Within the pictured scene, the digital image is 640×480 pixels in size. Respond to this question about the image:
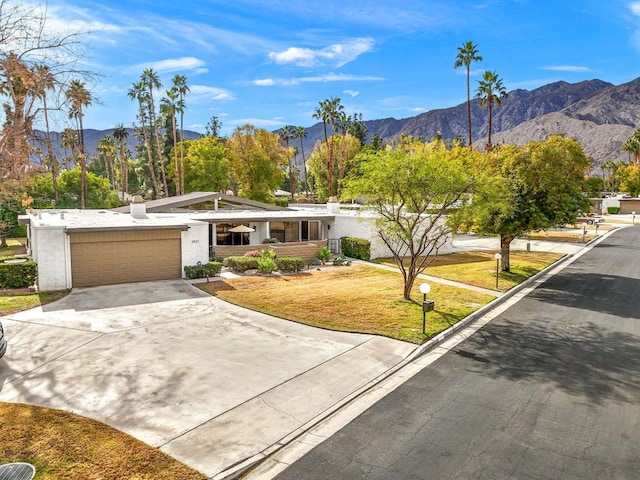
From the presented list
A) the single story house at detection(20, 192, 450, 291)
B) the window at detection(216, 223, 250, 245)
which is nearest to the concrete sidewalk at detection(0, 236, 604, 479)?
the single story house at detection(20, 192, 450, 291)

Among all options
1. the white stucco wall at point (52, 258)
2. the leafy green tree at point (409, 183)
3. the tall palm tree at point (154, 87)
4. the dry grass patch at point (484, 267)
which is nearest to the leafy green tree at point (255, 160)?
the tall palm tree at point (154, 87)

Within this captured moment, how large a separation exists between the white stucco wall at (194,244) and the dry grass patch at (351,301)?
7.35ft

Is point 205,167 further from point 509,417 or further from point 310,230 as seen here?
point 509,417

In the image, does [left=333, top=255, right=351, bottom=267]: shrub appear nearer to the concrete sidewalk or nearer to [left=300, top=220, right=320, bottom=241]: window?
[left=300, top=220, right=320, bottom=241]: window

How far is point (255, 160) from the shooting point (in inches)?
2141

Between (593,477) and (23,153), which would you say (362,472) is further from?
(23,153)

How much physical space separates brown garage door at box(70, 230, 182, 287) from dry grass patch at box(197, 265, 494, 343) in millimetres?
2651

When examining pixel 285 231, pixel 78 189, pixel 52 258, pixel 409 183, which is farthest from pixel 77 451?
pixel 78 189

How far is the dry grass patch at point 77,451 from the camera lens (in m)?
6.50

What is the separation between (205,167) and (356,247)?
1269 inches

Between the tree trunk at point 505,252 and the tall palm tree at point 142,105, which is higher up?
the tall palm tree at point 142,105

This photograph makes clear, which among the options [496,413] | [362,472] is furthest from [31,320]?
[496,413]

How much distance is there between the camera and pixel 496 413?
8828 mm

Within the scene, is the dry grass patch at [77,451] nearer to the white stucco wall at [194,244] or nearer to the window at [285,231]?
the white stucco wall at [194,244]
